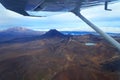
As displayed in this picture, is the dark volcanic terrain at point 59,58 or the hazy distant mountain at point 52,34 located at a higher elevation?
the hazy distant mountain at point 52,34

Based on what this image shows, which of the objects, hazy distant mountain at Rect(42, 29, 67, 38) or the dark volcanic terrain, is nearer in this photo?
the dark volcanic terrain

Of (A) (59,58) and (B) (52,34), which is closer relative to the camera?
(A) (59,58)

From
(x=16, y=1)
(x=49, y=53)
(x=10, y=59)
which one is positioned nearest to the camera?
(x=16, y=1)

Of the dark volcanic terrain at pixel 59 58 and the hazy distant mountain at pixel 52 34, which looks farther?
the hazy distant mountain at pixel 52 34

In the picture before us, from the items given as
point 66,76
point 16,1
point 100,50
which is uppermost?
point 16,1

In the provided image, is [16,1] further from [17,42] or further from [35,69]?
[17,42]

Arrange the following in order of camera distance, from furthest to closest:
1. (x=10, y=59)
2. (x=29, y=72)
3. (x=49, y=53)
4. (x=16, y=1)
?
(x=10, y=59) → (x=49, y=53) → (x=29, y=72) → (x=16, y=1)

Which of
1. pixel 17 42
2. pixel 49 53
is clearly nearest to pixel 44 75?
pixel 49 53

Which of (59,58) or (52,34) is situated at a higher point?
(52,34)
